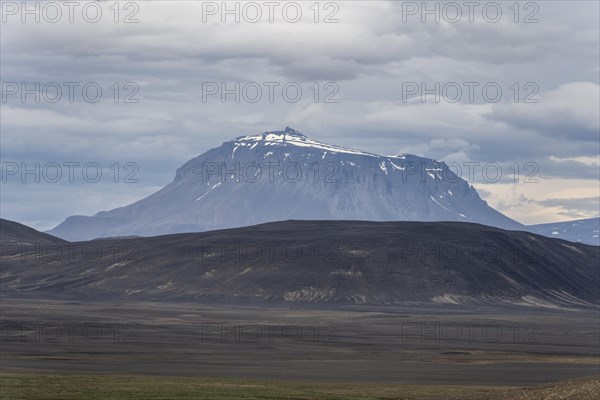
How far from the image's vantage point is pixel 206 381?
90.2 m

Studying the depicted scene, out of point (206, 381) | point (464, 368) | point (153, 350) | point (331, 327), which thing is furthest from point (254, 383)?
point (331, 327)

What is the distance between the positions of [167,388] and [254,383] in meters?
11.4

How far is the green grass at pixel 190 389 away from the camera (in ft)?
243

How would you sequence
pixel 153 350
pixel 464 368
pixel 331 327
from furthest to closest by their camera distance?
pixel 331 327
pixel 153 350
pixel 464 368

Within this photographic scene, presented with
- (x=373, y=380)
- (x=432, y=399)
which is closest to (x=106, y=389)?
(x=432, y=399)

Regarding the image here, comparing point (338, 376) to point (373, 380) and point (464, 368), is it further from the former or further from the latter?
point (464, 368)

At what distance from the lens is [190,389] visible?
263ft

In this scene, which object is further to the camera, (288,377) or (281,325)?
(281,325)

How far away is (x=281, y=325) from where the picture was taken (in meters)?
194

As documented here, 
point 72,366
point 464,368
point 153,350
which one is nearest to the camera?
point 72,366

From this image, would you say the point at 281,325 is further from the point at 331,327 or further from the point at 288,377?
the point at 288,377

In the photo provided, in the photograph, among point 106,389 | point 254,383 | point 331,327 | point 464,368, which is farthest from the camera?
point 331,327

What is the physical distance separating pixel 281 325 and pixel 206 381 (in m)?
104

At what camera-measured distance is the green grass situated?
74019 mm
